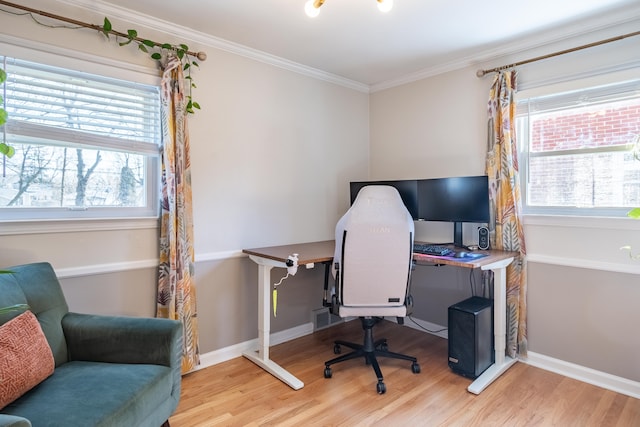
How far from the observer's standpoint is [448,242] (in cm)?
312

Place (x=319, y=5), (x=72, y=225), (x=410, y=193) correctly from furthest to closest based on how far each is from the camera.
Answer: (x=410, y=193) < (x=72, y=225) < (x=319, y=5)

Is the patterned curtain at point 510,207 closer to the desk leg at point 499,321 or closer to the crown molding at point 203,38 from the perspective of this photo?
the desk leg at point 499,321

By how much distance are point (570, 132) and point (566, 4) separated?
85cm

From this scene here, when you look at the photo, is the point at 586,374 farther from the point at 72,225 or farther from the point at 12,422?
the point at 72,225

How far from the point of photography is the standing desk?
237 centimetres

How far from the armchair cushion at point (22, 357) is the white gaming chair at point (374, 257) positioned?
1.55m

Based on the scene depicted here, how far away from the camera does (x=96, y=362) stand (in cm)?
175

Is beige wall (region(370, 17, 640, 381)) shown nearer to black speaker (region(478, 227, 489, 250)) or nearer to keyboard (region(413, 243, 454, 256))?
black speaker (region(478, 227, 489, 250))

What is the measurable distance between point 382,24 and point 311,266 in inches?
68.4

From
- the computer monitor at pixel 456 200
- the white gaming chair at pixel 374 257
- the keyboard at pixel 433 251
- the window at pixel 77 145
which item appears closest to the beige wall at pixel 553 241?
the computer monitor at pixel 456 200

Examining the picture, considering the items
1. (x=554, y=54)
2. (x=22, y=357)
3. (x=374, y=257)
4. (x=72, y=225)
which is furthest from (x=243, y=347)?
(x=554, y=54)

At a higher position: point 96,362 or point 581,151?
point 581,151

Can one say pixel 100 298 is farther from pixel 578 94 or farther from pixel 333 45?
pixel 578 94

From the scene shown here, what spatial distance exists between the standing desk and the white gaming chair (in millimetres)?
240
